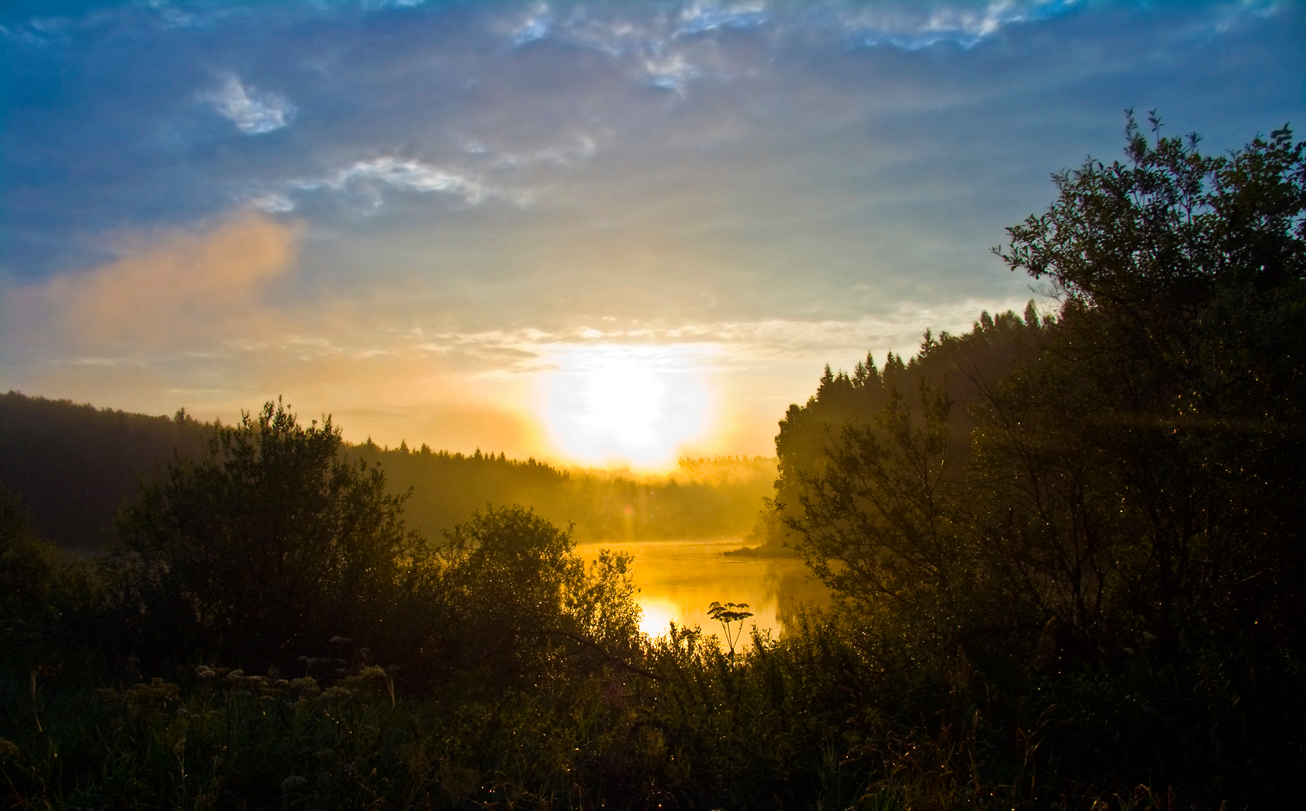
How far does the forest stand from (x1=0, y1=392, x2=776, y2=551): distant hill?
3120 cm

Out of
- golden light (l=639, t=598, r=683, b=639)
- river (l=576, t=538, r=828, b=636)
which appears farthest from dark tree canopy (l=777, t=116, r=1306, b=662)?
golden light (l=639, t=598, r=683, b=639)

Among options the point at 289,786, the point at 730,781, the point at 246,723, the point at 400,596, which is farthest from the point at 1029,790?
the point at 400,596

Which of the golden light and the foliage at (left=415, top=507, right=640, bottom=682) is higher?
the foliage at (left=415, top=507, right=640, bottom=682)

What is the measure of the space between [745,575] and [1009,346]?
20.7 metres

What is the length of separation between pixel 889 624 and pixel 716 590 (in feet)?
101

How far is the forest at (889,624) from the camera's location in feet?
15.6

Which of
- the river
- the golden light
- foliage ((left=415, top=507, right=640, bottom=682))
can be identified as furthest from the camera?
the golden light

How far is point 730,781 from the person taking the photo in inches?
194

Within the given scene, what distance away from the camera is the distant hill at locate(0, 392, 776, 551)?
72.9m

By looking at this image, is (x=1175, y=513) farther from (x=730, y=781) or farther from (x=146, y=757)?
(x=146, y=757)

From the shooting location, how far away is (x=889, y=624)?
27.4 ft

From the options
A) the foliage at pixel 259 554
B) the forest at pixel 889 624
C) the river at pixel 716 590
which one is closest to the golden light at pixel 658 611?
the river at pixel 716 590

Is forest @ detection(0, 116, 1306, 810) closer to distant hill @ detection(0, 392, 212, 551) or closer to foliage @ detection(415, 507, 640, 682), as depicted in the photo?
foliage @ detection(415, 507, 640, 682)

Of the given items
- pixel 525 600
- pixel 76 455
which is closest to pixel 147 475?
pixel 76 455
